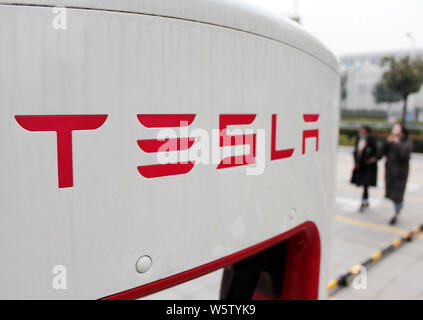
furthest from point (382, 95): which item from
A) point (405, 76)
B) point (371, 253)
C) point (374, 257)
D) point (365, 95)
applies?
point (374, 257)

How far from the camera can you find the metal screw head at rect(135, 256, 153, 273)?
1186 millimetres

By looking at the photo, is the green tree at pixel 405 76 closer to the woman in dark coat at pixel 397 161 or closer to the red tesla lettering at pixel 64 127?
the woman in dark coat at pixel 397 161

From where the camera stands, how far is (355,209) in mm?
7820

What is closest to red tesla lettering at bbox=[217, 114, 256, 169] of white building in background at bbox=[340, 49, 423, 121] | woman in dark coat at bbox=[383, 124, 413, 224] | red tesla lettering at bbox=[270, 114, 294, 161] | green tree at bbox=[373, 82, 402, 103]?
red tesla lettering at bbox=[270, 114, 294, 161]

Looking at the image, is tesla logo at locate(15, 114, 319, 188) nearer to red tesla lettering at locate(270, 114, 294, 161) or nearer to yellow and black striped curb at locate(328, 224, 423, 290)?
red tesla lettering at locate(270, 114, 294, 161)

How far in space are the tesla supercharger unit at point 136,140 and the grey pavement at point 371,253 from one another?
6.55 ft

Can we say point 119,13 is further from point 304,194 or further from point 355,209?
point 355,209

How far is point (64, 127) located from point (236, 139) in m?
0.61

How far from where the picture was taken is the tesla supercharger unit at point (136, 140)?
972mm

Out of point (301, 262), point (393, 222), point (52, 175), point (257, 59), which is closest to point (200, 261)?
point (52, 175)

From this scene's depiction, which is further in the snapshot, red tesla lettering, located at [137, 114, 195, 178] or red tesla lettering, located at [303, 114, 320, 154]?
red tesla lettering, located at [303, 114, 320, 154]

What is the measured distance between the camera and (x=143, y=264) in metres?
1.20

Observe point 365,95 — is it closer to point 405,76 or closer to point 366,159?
point 405,76
